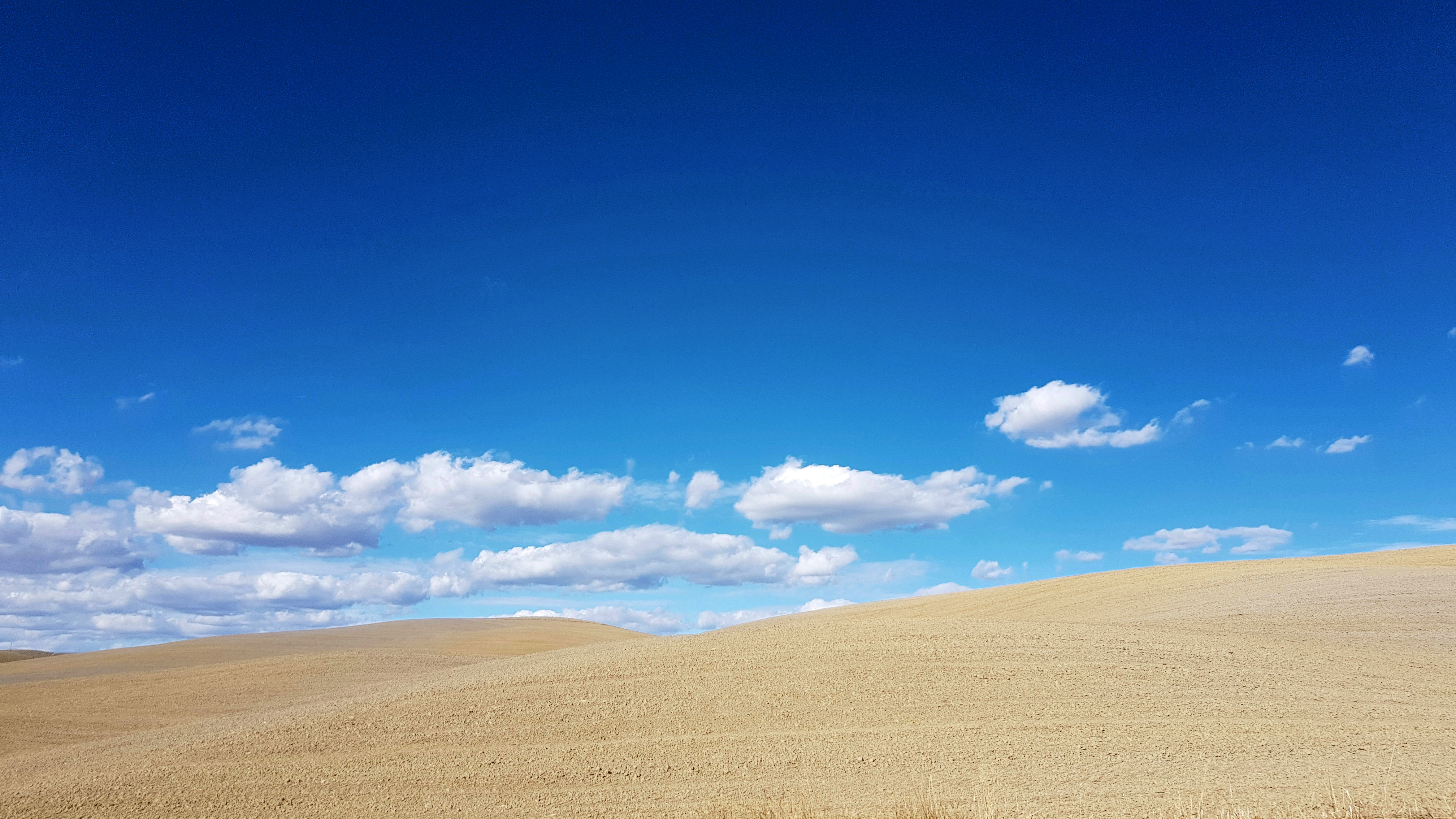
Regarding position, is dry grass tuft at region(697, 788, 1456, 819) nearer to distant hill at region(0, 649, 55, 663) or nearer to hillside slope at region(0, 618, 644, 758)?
hillside slope at region(0, 618, 644, 758)

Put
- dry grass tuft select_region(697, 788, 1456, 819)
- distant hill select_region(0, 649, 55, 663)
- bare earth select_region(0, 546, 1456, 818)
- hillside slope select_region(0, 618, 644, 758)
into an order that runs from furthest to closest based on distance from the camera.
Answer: distant hill select_region(0, 649, 55, 663) < hillside slope select_region(0, 618, 644, 758) < bare earth select_region(0, 546, 1456, 818) < dry grass tuft select_region(697, 788, 1456, 819)

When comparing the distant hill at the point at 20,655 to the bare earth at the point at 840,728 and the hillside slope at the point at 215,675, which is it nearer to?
the hillside slope at the point at 215,675

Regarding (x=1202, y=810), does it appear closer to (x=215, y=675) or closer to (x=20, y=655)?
(x=215, y=675)

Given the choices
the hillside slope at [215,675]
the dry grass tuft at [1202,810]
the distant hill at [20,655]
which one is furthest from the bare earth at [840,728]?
the distant hill at [20,655]

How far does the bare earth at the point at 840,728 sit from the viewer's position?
44.7 ft

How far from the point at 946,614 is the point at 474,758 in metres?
23.9

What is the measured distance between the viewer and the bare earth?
13.6 metres

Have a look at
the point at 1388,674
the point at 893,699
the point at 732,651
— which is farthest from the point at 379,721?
the point at 1388,674

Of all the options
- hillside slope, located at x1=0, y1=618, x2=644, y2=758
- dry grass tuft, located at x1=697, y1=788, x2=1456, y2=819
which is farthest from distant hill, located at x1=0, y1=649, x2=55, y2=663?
dry grass tuft, located at x1=697, y1=788, x2=1456, y2=819

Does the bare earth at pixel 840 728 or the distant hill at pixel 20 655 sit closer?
the bare earth at pixel 840 728

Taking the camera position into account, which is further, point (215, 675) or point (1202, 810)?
point (215, 675)

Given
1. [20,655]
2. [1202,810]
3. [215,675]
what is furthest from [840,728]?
[20,655]

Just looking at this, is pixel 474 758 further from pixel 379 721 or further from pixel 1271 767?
pixel 1271 767

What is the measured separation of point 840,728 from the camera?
16.1 metres
